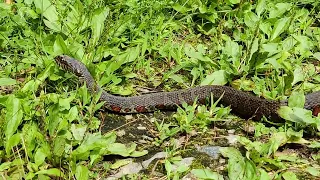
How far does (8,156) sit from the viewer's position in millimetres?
3746

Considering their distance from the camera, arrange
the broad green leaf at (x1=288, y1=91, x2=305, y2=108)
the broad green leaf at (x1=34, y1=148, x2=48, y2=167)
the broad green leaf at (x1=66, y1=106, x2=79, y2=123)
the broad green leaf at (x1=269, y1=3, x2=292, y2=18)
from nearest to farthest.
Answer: the broad green leaf at (x1=34, y1=148, x2=48, y2=167) < the broad green leaf at (x1=66, y1=106, x2=79, y2=123) < the broad green leaf at (x1=288, y1=91, x2=305, y2=108) < the broad green leaf at (x1=269, y1=3, x2=292, y2=18)

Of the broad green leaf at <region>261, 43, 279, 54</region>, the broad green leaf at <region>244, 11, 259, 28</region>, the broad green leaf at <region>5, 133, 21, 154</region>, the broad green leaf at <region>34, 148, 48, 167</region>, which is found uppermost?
the broad green leaf at <region>244, 11, 259, 28</region>

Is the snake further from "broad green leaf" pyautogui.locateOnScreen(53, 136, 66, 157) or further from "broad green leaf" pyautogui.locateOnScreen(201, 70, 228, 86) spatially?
"broad green leaf" pyautogui.locateOnScreen(53, 136, 66, 157)

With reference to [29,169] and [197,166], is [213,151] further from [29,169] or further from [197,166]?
[29,169]

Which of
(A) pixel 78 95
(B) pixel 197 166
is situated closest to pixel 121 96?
(A) pixel 78 95

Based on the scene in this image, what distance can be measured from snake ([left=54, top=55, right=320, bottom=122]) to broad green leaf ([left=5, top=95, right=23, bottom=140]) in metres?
0.81

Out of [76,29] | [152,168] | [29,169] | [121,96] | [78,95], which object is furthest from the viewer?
[76,29]

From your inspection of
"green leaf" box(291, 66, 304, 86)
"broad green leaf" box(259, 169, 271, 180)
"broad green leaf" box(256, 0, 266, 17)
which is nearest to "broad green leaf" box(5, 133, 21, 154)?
"broad green leaf" box(259, 169, 271, 180)

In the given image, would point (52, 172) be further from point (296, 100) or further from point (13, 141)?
point (296, 100)

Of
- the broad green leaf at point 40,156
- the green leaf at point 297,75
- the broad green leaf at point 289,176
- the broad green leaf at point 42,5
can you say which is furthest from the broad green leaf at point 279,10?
the broad green leaf at point 40,156

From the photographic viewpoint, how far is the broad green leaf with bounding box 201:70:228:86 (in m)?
5.09

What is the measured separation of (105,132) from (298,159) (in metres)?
1.53

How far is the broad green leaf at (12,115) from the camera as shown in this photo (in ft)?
12.6

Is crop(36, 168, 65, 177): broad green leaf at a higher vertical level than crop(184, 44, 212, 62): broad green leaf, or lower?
lower
